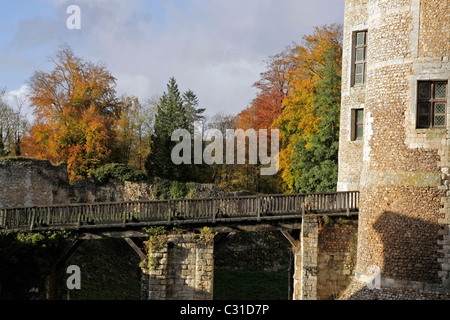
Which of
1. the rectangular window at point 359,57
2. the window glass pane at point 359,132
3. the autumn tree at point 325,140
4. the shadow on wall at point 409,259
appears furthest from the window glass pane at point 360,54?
the autumn tree at point 325,140

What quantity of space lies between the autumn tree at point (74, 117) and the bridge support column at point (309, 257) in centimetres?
1720

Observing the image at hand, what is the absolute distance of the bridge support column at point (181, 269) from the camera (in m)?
16.5

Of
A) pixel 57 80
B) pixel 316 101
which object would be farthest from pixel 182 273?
pixel 57 80

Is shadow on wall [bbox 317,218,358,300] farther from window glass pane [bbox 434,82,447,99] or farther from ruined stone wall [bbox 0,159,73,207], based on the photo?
ruined stone wall [bbox 0,159,73,207]

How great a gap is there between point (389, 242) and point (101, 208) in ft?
29.4

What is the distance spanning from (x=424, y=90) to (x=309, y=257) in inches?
246

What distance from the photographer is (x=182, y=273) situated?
54.5ft

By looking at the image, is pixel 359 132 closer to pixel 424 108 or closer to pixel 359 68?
pixel 359 68

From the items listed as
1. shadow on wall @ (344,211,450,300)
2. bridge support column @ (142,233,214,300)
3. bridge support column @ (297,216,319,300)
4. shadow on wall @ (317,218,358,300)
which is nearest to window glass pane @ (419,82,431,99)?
shadow on wall @ (344,211,450,300)

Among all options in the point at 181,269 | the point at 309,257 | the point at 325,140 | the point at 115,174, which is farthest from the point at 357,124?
the point at 115,174

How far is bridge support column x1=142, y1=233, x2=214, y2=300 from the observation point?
1647 cm

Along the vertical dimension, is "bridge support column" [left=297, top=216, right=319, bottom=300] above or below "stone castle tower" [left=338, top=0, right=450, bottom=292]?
below

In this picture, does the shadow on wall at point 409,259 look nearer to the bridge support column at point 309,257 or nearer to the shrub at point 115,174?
the bridge support column at point 309,257
